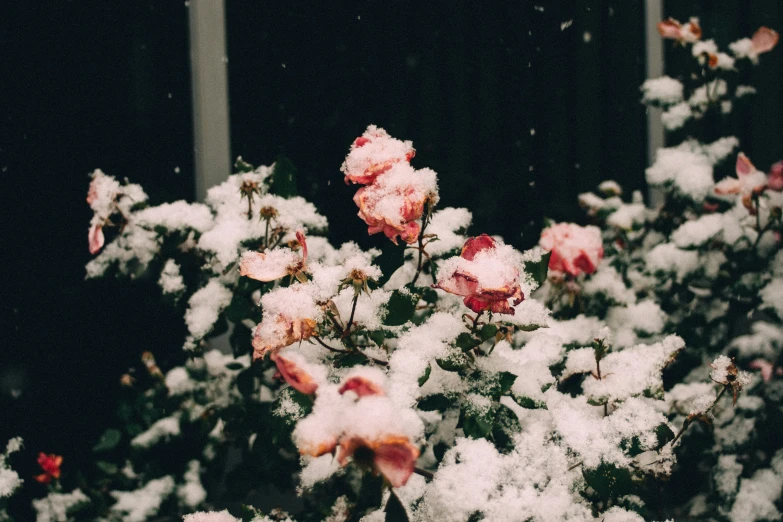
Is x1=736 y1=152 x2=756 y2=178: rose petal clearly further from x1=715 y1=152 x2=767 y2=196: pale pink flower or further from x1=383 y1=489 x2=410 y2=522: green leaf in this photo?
x1=383 y1=489 x2=410 y2=522: green leaf

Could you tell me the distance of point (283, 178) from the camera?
1.27m

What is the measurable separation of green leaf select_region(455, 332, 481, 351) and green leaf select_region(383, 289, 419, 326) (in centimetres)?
9

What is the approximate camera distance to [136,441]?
1.60 meters

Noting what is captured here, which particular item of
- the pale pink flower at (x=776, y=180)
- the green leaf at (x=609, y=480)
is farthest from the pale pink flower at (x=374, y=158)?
the pale pink flower at (x=776, y=180)

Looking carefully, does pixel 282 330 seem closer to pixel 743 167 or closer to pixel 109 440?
pixel 109 440

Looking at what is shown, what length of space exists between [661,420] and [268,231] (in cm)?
79

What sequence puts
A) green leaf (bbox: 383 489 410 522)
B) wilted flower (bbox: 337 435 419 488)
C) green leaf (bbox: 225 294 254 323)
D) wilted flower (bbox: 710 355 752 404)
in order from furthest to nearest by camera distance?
green leaf (bbox: 225 294 254 323) < wilted flower (bbox: 710 355 752 404) < green leaf (bbox: 383 489 410 522) < wilted flower (bbox: 337 435 419 488)

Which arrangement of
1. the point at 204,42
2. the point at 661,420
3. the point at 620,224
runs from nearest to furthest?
1. the point at 661,420
2. the point at 620,224
3. the point at 204,42

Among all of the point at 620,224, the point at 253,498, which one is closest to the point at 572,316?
the point at 620,224

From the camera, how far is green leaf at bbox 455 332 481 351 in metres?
0.95

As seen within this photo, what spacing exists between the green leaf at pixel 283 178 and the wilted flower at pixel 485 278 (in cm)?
48

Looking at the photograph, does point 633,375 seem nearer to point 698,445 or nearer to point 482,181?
point 698,445

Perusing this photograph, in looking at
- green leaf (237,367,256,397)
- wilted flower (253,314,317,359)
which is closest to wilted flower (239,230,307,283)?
wilted flower (253,314,317,359)

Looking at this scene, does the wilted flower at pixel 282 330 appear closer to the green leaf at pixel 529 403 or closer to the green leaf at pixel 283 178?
the green leaf at pixel 529 403
